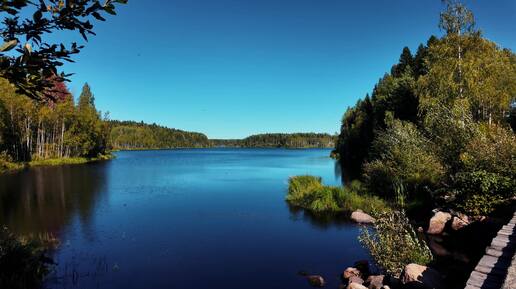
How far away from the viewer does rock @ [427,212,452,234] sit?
666 inches

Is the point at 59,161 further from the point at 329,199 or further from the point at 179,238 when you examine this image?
the point at 329,199

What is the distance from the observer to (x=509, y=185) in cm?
1472

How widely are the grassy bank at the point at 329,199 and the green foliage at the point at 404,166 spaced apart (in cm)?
159

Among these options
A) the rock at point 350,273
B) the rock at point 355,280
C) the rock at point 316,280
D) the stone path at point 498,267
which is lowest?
the rock at point 316,280

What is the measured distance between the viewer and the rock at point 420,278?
9555 millimetres

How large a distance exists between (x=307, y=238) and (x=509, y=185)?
31.3ft

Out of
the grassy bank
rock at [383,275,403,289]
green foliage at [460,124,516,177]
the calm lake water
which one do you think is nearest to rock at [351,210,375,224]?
the grassy bank

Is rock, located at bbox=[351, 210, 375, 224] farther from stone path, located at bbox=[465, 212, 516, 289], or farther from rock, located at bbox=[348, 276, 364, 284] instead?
stone path, located at bbox=[465, 212, 516, 289]

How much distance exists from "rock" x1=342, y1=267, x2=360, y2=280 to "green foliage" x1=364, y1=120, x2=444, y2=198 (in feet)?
39.5

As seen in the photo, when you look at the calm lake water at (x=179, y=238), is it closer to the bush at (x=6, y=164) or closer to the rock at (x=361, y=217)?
the rock at (x=361, y=217)

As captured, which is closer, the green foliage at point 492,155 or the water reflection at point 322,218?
the green foliage at point 492,155

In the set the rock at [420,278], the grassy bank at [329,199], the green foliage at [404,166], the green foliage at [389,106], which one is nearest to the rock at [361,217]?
the grassy bank at [329,199]

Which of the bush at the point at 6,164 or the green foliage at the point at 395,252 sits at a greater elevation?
the bush at the point at 6,164

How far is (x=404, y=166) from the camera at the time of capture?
2561cm
